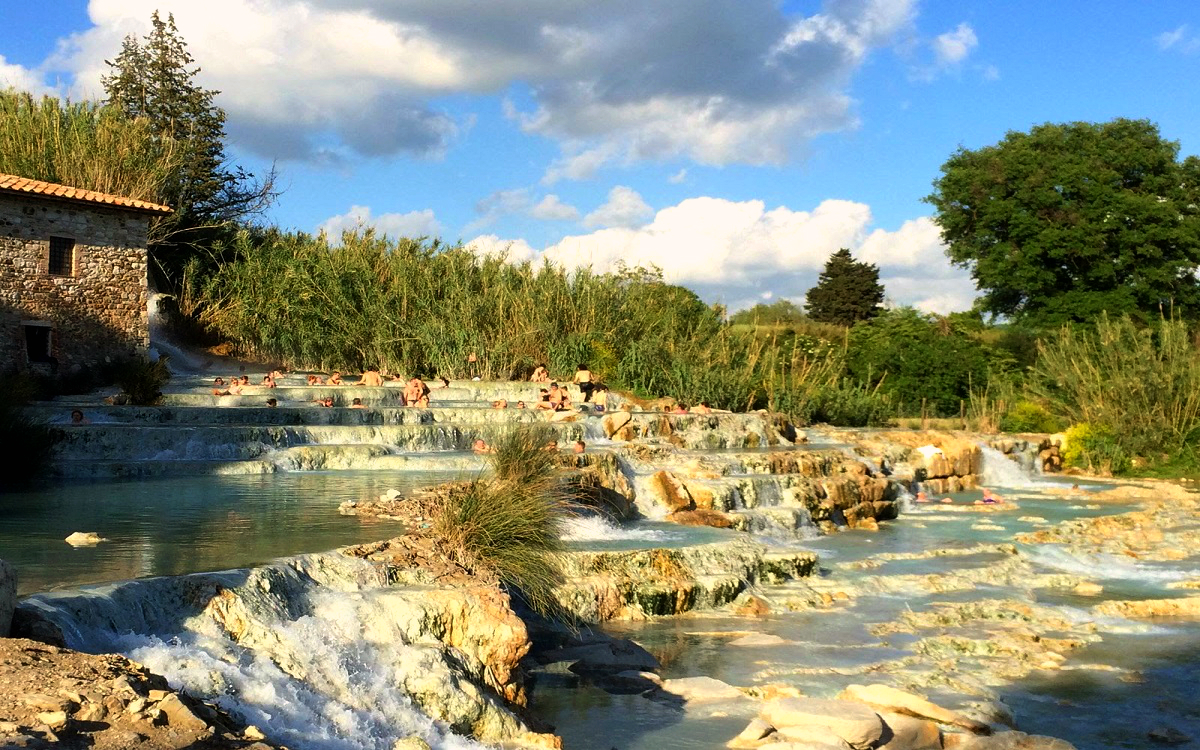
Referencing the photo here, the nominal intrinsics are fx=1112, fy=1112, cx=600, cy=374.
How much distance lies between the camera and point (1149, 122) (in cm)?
3266

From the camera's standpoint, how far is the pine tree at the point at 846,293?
45375 mm

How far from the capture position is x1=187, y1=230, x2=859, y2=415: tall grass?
65.7ft

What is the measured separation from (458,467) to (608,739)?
6.39 meters

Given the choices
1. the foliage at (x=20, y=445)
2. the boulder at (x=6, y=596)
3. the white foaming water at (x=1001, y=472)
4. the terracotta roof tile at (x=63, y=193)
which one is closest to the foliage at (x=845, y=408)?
the white foaming water at (x=1001, y=472)

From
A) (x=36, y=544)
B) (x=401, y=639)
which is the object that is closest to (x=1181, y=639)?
(x=401, y=639)

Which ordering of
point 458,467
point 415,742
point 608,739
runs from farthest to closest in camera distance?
point 458,467
point 608,739
point 415,742

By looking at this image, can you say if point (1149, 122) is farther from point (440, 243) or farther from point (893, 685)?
point (893, 685)

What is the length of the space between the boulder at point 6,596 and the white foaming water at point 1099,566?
31.1 ft

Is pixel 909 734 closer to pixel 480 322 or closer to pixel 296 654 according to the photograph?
pixel 296 654

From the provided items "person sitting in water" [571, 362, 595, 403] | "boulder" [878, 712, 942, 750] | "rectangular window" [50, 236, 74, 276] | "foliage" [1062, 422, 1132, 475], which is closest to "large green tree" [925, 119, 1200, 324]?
"foliage" [1062, 422, 1132, 475]

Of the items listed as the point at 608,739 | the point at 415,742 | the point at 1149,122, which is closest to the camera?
the point at 415,742

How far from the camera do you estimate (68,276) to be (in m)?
18.9

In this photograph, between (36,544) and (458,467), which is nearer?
(36,544)

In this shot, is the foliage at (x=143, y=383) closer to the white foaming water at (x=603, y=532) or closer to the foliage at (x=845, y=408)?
the white foaming water at (x=603, y=532)
